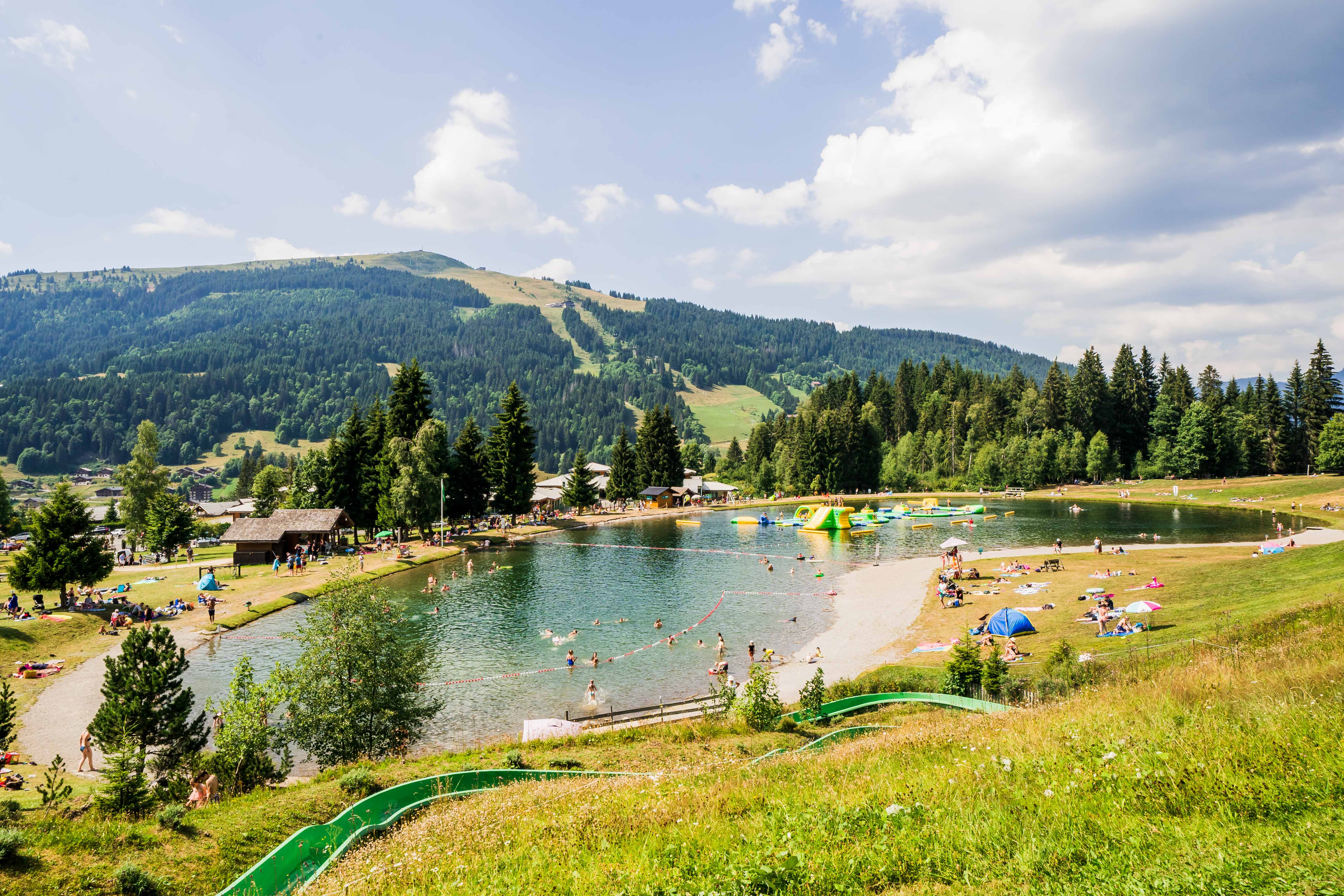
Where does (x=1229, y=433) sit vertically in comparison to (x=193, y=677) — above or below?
above

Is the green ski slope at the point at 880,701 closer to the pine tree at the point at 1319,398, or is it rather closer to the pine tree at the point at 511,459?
the pine tree at the point at 511,459

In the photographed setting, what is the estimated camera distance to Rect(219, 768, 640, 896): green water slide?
900 cm

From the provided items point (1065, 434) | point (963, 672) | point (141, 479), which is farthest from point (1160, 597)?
point (1065, 434)

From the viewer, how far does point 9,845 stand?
8.55 meters

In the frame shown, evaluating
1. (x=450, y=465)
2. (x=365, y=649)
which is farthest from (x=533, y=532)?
(x=365, y=649)

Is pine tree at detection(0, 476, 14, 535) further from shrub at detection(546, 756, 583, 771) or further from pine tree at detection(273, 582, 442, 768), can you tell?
shrub at detection(546, 756, 583, 771)

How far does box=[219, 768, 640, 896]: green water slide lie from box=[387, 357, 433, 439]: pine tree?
2269 inches

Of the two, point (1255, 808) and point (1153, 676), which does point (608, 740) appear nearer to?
point (1153, 676)

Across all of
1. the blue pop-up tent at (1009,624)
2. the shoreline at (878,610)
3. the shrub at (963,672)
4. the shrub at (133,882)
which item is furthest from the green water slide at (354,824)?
the blue pop-up tent at (1009,624)

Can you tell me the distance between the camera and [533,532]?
7481 cm

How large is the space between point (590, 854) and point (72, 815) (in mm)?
11527

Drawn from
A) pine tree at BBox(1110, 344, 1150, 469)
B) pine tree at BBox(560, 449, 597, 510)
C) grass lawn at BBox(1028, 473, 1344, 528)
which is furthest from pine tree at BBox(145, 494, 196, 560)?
pine tree at BBox(1110, 344, 1150, 469)

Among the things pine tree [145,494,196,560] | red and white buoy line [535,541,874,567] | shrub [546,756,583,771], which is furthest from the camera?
pine tree [145,494,196,560]

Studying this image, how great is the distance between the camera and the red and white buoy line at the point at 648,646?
2808 centimetres
